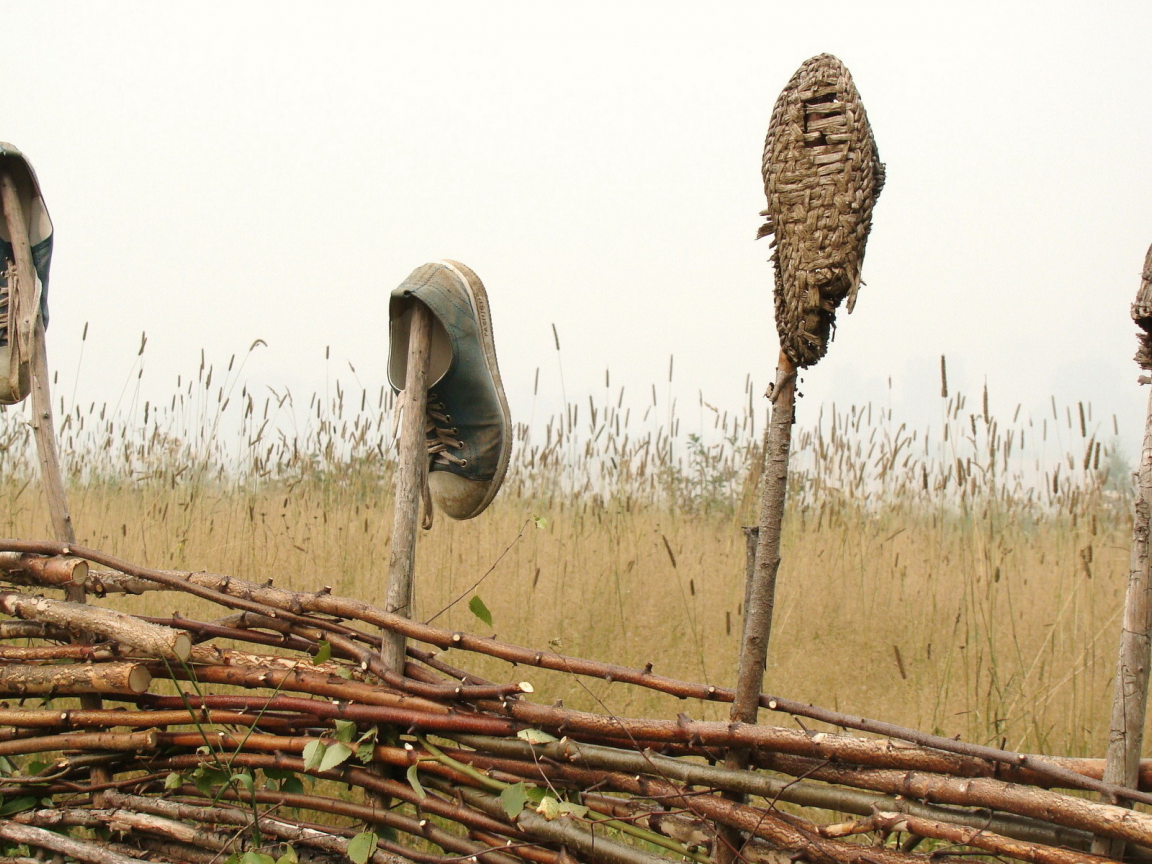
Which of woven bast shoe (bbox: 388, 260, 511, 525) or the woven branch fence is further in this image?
woven bast shoe (bbox: 388, 260, 511, 525)

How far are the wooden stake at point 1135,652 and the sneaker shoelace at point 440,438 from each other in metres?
1.25

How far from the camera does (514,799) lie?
5.23 feet

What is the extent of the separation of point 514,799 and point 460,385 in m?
0.82

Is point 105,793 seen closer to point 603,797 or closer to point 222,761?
point 222,761

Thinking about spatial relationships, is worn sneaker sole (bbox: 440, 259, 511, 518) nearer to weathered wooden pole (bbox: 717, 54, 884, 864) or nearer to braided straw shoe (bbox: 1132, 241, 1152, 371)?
weathered wooden pole (bbox: 717, 54, 884, 864)

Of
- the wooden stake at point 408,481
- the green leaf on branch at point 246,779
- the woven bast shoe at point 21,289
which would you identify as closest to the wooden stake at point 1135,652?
the wooden stake at point 408,481

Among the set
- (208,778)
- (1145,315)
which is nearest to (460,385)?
(208,778)

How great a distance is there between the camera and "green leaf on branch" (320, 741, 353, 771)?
1.73m

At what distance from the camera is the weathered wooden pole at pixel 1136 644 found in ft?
3.86

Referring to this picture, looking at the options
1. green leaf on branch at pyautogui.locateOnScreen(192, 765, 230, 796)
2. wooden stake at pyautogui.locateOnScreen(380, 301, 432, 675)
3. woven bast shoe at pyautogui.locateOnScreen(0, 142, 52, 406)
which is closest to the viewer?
wooden stake at pyautogui.locateOnScreen(380, 301, 432, 675)

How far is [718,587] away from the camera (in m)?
3.55

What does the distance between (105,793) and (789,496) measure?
344cm

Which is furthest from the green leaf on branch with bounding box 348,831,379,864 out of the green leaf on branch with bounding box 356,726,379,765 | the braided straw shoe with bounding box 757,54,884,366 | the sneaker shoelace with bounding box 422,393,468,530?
the braided straw shoe with bounding box 757,54,884,366

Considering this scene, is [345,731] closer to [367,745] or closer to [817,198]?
[367,745]
